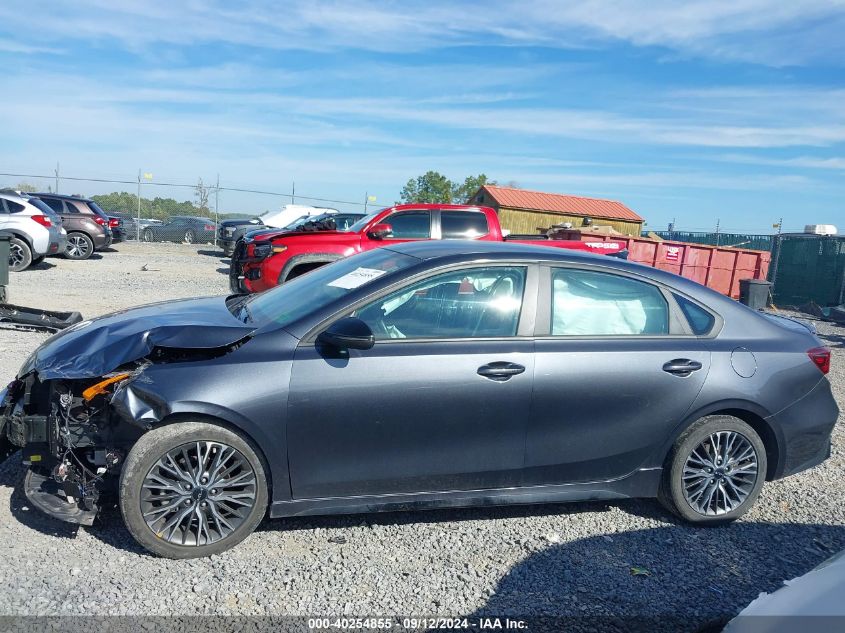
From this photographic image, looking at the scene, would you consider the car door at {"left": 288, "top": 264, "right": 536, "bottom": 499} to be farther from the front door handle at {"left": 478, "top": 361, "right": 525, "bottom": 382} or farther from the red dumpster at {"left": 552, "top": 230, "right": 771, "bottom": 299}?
the red dumpster at {"left": 552, "top": 230, "right": 771, "bottom": 299}

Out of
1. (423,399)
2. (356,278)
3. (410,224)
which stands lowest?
(423,399)

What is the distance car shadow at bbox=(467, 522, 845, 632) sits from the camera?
3488mm

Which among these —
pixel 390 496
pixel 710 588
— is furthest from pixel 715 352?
pixel 390 496

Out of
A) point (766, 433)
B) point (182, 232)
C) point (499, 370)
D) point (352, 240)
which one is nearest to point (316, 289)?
point (499, 370)

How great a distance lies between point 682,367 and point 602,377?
0.52 metres

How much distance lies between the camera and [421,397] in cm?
393

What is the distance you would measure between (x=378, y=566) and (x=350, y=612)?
44 cm

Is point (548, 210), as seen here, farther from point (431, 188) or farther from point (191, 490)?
point (191, 490)

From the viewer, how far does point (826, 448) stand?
4738 millimetres

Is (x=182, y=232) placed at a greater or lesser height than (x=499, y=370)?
lesser

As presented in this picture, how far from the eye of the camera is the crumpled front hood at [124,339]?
3.81 m

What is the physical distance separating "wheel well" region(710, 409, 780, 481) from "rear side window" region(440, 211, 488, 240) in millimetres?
7610

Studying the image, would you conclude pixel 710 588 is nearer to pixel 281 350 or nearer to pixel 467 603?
pixel 467 603

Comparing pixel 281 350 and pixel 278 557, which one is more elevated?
pixel 281 350
